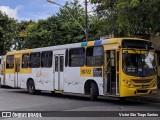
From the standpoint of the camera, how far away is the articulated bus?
1658 centimetres

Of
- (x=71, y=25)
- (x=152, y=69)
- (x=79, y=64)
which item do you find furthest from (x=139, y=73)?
(x=71, y=25)

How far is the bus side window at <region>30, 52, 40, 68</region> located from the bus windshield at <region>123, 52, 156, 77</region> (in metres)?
8.03

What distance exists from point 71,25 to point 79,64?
2807 centimetres

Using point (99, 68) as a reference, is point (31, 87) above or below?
below

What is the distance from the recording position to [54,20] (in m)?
49.3

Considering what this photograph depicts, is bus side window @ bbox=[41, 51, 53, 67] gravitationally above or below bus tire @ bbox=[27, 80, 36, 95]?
above

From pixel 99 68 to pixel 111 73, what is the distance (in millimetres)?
855

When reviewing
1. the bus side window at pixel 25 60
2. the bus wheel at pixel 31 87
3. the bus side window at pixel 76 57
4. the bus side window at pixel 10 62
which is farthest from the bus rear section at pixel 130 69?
the bus side window at pixel 10 62

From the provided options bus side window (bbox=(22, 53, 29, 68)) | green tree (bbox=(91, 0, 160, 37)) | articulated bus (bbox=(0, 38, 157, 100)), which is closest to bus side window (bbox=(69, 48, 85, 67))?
articulated bus (bbox=(0, 38, 157, 100))

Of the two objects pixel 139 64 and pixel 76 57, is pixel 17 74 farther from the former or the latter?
pixel 139 64

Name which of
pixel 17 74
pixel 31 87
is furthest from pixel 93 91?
pixel 17 74

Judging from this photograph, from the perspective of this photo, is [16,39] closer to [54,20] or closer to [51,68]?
[54,20]

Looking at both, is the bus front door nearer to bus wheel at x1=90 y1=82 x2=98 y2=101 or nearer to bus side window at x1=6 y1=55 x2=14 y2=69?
bus wheel at x1=90 y1=82 x2=98 y2=101

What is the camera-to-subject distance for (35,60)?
23.7 metres
